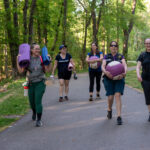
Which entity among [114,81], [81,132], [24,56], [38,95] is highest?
[24,56]

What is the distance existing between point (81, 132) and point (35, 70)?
1.74 m

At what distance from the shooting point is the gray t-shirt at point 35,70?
636 centimetres

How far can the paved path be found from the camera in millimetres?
4820

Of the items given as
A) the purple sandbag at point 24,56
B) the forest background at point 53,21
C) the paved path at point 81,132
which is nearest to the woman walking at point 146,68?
the paved path at point 81,132

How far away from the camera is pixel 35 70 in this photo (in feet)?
20.9

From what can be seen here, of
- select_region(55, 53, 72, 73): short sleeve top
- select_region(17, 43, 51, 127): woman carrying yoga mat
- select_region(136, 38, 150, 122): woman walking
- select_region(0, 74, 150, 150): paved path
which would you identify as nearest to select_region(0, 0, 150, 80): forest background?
select_region(55, 53, 72, 73): short sleeve top

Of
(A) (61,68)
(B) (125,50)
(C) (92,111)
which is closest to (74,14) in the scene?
(B) (125,50)

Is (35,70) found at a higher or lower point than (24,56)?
lower

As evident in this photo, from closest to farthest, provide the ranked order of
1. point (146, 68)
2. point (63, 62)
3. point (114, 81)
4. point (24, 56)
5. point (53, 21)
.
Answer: point (24, 56), point (146, 68), point (114, 81), point (63, 62), point (53, 21)

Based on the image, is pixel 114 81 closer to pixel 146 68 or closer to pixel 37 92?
pixel 146 68

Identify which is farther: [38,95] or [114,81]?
[114,81]

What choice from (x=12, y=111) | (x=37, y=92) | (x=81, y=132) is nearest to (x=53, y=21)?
(x=12, y=111)

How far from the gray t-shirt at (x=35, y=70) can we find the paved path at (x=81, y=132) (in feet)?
3.43

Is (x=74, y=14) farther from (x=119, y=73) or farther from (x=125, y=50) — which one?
(x=119, y=73)
